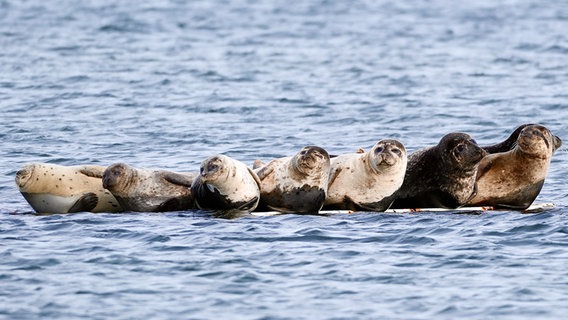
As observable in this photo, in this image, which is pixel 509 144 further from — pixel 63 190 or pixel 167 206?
pixel 63 190

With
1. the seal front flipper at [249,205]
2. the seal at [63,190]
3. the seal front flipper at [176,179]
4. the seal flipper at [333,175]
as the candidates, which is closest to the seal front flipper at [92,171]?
the seal at [63,190]

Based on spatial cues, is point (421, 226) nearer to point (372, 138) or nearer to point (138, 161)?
point (138, 161)

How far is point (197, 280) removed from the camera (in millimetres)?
11422

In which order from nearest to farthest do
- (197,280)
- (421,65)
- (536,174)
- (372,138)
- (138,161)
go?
1. (197,280)
2. (536,174)
3. (138,161)
4. (372,138)
5. (421,65)

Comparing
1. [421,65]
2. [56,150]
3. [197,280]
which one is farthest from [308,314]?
[421,65]

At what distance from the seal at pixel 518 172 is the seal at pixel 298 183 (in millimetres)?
1832

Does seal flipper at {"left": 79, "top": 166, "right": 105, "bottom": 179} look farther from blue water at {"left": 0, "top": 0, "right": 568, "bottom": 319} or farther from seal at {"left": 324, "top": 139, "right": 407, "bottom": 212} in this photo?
seal at {"left": 324, "top": 139, "right": 407, "bottom": 212}

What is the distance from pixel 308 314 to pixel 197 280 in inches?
54.2

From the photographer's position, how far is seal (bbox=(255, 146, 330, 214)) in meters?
13.8

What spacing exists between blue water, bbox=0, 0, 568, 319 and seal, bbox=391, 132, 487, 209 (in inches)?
15.3

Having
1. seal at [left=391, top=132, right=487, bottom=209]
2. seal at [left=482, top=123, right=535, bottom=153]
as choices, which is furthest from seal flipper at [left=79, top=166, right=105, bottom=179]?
seal at [left=482, top=123, right=535, bottom=153]

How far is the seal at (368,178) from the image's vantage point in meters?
13.8

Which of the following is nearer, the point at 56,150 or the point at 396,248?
the point at 396,248

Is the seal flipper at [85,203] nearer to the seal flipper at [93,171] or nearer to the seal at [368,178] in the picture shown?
the seal flipper at [93,171]
